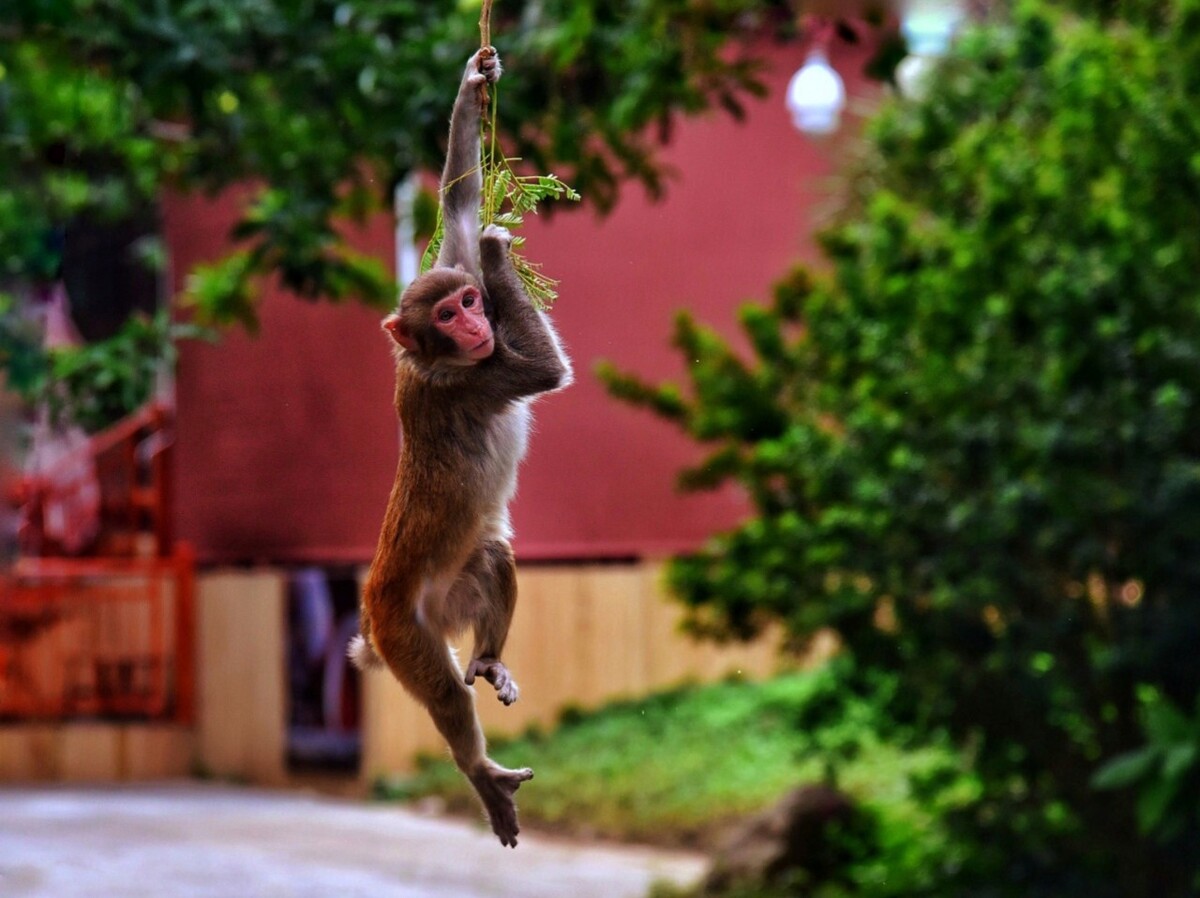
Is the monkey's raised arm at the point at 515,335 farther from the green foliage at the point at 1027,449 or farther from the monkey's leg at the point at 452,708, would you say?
the green foliage at the point at 1027,449

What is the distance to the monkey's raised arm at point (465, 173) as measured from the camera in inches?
44.7

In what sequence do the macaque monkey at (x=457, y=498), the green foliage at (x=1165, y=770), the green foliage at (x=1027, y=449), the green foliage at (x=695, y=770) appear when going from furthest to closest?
the green foliage at (x=695, y=770) < the green foliage at (x=1027, y=449) < the green foliage at (x=1165, y=770) < the macaque monkey at (x=457, y=498)

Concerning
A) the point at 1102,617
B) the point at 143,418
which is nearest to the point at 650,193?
the point at 1102,617

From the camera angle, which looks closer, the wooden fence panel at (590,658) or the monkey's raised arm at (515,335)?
the monkey's raised arm at (515,335)

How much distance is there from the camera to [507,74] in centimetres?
350

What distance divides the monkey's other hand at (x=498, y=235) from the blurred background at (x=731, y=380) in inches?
2.0

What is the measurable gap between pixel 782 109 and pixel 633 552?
2455mm

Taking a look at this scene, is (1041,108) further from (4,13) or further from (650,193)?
(4,13)

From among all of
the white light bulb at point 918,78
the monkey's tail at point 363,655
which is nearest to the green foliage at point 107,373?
the monkey's tail at point 363,655

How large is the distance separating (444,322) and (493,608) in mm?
180

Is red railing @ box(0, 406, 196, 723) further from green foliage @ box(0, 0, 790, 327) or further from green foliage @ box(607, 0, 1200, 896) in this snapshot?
green foliage @ box(0, 0, 790, 327)

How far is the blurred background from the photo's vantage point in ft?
11.3

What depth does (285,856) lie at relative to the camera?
25.5 ft

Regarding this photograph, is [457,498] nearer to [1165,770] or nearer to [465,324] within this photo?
[465,324]
